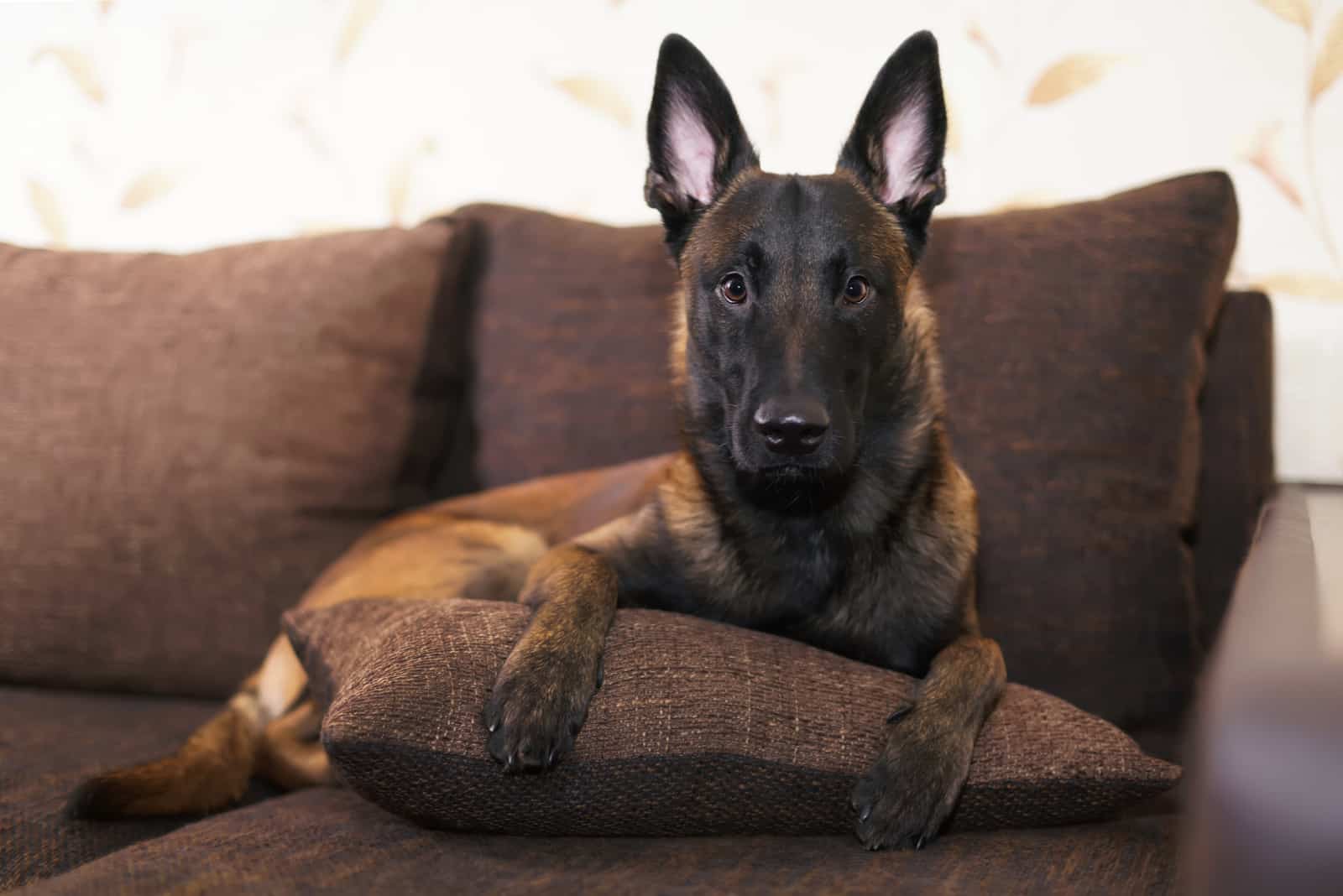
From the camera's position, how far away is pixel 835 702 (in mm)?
1324

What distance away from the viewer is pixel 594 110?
111 inches

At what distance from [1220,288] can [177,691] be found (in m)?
2.21

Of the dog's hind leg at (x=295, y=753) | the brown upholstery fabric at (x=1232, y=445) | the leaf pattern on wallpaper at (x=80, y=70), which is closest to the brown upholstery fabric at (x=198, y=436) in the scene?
the dog's hind leg at (x=295, y=753)

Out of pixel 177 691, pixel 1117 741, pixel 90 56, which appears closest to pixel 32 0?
pixel 90 56

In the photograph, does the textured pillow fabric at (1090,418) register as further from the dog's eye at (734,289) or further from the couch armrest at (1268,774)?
the couch armrest at (1268,774)

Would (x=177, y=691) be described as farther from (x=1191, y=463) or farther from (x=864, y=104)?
(x=1191, y=463)

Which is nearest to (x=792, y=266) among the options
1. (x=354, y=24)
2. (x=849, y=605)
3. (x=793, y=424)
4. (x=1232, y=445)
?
(x=793, y=424)

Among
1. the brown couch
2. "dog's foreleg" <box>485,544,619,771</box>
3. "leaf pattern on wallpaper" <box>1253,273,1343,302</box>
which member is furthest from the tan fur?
"leaf pattern on wallpaper" <box>1253,273,1343,302</box>

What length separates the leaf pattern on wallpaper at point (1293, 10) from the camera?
230cm

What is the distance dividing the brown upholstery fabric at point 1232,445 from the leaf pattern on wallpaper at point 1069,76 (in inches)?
25.2

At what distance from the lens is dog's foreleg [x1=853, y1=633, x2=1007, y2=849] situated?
1.23 m

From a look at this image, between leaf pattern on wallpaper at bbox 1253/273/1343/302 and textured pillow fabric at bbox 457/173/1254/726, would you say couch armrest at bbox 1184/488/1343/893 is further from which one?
leaf pattern on wallpaper at bbox 1253/273/1343/302

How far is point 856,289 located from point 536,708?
2.68 ft

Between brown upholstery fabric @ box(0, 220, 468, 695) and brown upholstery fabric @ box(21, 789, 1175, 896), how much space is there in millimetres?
915
